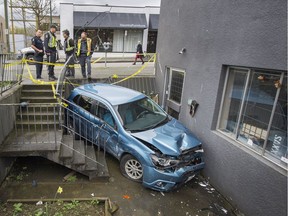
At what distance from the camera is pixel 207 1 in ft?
16.7

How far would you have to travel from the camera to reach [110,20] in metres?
19.8

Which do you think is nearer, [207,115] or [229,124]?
[229,124]

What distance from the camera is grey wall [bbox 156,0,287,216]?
3471mm

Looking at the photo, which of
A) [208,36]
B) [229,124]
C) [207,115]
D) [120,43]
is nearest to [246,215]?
[229,124]

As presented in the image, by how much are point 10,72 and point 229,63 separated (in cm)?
554

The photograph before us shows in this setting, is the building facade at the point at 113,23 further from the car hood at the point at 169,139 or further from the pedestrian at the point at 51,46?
the car hood at the point at 169,139

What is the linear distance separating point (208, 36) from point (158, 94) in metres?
3.62

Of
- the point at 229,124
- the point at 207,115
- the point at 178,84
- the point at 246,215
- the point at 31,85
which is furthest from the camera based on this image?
the point at 178,84

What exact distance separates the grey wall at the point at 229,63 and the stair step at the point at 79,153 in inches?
113

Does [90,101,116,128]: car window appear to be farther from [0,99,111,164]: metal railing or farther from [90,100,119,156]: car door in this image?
[0,99,111,164]: metal railing

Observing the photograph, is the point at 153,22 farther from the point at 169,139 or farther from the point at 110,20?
the point at 169,139

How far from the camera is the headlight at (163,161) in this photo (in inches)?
169

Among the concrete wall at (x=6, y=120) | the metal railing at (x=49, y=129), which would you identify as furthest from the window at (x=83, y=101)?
the concrete wall at (x=6, y=120)

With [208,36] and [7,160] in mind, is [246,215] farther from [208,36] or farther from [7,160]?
[7,160]
